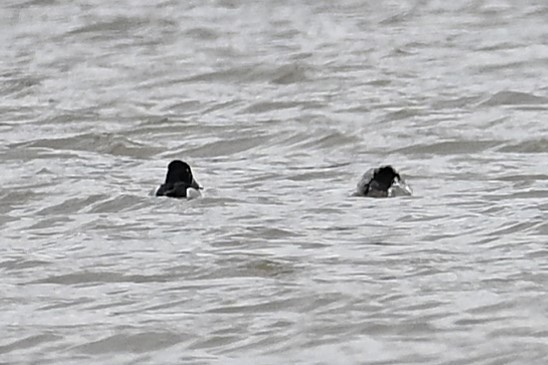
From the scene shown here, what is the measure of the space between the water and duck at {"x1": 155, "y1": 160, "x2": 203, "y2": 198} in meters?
0.08

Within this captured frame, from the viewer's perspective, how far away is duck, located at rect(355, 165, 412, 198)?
1120cm

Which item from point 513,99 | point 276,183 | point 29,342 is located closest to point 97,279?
point 29,342

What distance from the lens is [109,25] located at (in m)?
20.2

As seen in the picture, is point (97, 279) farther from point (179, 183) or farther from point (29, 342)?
point (179, 183)

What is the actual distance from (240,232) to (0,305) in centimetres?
196

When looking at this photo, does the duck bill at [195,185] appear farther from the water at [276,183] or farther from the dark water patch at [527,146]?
the dark water patch at [527,146]

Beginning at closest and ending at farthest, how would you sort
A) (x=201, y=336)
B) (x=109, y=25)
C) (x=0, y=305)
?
(x=201, y=336), (x=0, y=305), (x=109, y=25)

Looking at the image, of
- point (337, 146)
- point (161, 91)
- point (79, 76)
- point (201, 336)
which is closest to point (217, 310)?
point (201, 336)

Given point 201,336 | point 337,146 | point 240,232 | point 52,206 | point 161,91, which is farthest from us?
point 161,91

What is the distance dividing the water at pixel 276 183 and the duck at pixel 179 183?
8 centimetres

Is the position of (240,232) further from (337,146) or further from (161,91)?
(161,91)

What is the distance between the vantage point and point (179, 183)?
11398 mm

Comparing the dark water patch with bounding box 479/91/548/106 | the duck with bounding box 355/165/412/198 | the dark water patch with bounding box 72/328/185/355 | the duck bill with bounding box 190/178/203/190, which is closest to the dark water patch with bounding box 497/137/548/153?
the duck with bounding box 355/165/412/198

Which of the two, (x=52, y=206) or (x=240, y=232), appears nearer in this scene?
(x=240, y=232)
